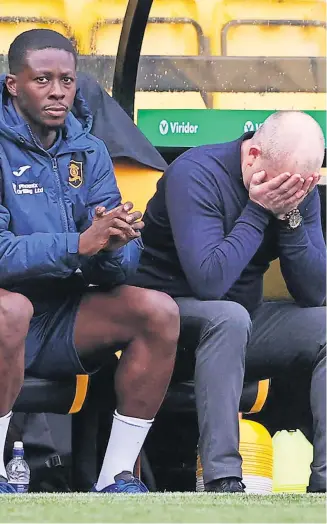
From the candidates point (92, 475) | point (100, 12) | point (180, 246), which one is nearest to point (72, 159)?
point (180, 246)

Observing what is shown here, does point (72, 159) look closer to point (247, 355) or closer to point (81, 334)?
point (81, 334)

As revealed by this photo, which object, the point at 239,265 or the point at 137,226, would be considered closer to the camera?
the point at 137,226

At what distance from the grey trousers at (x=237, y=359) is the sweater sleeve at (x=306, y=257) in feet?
0.18

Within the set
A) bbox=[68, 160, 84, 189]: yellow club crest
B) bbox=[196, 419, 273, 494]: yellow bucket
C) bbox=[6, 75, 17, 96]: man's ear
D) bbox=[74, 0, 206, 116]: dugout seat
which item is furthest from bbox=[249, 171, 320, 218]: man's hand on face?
bbox=[74, 0, 206, 116]: dugout seat

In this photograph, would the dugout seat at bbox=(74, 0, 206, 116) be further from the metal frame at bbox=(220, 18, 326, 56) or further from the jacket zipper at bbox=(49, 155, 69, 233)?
the jacket zipper at bbox=(49, 155, 69, 233)

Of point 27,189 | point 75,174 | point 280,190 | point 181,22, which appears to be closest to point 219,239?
point 280,190

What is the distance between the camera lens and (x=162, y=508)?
2.96 metres

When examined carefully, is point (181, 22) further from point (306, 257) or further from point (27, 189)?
point (27, 189)

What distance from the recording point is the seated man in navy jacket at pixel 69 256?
362cm

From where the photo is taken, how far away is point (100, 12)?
5801 mm

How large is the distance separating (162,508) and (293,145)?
3.99 feet

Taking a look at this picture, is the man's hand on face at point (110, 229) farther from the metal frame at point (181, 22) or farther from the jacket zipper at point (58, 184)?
the metal frame at point (181, 22)

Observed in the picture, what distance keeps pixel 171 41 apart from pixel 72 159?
6.97 ft

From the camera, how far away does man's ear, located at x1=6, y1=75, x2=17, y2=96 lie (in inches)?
153
